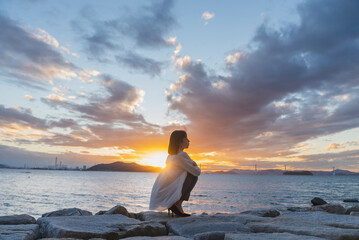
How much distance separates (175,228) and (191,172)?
4.41ft

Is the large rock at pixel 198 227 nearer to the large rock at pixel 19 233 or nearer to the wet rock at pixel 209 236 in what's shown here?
the wet rock at pixel 209 236

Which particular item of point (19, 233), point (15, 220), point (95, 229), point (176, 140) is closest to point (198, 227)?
point (95, 229)

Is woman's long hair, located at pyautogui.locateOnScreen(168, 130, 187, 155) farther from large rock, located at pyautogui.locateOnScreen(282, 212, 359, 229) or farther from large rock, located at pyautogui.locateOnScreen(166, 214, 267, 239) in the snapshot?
large rock, located at pyautogui.locateOnScreen(282, 212, 359, 229)

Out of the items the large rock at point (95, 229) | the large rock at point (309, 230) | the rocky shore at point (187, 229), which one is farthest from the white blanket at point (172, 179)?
the large rock at point (309, 230)

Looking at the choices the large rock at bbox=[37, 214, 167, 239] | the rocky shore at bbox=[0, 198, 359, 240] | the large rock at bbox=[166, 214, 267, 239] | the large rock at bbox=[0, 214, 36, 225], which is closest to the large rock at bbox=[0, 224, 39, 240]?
the rocky shore at bbox=[0, 198, 359, 240]

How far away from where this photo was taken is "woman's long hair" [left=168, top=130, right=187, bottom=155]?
5.99 meters

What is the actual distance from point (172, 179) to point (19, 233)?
3.08 metres

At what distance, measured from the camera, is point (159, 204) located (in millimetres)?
5984

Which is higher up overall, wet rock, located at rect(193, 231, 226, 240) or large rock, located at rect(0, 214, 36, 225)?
wet rock, located at rect(193, 231, 226, 240)

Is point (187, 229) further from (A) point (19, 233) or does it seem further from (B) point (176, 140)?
(A) point (19, 233)

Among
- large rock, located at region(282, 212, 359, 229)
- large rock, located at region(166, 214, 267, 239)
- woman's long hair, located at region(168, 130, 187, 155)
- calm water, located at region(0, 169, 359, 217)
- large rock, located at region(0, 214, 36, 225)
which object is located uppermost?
woman's long hair, located at region(168, 130, 187, 155)

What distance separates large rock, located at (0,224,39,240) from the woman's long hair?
3017mm

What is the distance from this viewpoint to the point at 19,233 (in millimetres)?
3842

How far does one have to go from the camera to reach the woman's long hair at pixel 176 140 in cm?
599
